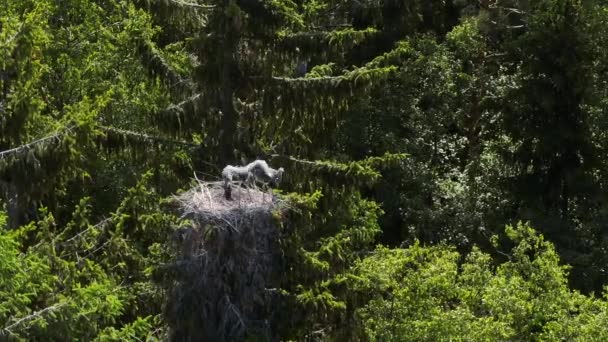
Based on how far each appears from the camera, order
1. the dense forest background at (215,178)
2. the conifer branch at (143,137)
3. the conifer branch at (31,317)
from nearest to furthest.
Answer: the conifer branch at (31,317) < the dense forest background at (215,178) < the conifer branch at (143,137)

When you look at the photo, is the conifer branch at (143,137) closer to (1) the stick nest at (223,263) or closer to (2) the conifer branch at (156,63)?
(2) the conifer branch at (156,63)

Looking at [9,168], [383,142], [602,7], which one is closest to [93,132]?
[9,168]

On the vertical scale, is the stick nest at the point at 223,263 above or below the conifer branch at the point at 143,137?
below

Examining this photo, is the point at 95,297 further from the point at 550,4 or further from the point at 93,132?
the point at 550,4

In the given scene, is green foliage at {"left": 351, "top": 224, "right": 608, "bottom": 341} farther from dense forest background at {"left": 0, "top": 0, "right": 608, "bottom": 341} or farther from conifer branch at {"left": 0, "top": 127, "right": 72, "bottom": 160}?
conifer branch at {"left": 0, "top": 127, "right": 72, "bottom": 160}

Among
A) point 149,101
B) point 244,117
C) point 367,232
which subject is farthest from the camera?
point 149,101

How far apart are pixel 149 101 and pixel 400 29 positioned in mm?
7047

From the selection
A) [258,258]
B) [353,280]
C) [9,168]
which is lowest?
[353,280]

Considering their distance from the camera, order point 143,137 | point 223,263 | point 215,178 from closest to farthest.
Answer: point 223,263, point 215,178, point 143,137

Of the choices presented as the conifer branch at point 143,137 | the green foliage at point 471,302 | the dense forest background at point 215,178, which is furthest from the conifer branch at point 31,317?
the green foliage at point 471,302

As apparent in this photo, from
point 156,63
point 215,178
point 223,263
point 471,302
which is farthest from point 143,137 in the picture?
point 471,302

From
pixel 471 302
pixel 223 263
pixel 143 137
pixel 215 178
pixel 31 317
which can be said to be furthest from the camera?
pixel 471 302

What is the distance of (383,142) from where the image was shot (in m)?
19.3

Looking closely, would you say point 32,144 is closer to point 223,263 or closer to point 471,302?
point 223,263
